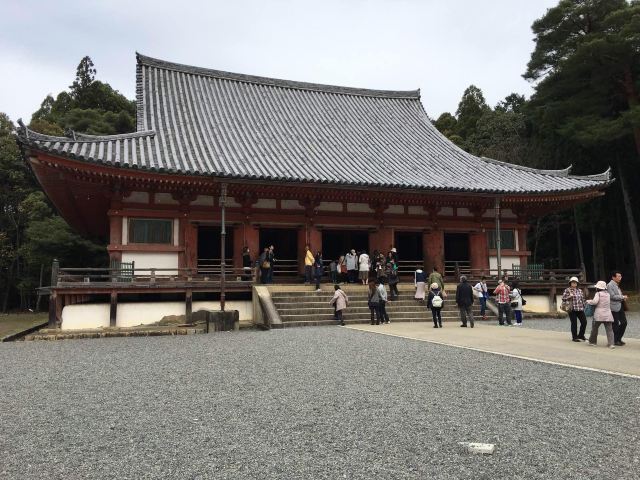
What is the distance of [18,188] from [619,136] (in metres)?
40.5

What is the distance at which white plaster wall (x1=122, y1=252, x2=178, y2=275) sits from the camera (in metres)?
15.6

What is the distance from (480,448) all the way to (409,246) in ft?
59.0

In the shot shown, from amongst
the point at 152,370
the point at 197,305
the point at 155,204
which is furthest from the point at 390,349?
the point at 155,204

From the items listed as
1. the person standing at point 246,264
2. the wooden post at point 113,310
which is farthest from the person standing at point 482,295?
the wooden post at point 113,310

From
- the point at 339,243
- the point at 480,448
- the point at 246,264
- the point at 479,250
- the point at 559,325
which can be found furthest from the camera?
the point at 339,243

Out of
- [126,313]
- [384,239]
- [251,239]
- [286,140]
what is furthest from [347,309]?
[286,140]

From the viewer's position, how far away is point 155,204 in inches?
637

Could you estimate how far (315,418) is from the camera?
15.2 ft

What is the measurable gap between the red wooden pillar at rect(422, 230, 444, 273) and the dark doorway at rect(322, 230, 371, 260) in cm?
266

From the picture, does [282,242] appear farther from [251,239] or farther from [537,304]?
[537,304]

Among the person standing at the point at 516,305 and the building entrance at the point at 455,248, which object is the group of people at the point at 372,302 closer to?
the person standing at the point at 516,305

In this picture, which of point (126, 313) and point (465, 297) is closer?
point (465, 297)

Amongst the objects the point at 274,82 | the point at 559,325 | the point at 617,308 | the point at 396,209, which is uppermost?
the point at 274,82

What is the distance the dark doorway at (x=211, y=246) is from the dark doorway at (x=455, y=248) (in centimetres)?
943
